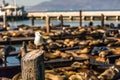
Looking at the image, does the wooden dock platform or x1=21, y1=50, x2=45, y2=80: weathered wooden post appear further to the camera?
the wooden dock platform

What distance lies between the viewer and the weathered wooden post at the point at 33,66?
14.7ft

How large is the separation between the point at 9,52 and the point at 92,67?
6.26 m

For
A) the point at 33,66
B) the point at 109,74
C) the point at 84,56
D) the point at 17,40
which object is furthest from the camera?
the point at 17,40

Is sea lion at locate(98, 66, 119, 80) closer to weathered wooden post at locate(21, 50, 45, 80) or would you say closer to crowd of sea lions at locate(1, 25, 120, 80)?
crowd of sea lions at locate(1, 25, 120, 80)

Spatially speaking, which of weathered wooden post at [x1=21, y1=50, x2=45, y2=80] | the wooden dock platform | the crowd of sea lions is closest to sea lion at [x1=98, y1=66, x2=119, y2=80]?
the crowd of sea lions

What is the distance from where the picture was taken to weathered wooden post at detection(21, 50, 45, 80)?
14.7 feet

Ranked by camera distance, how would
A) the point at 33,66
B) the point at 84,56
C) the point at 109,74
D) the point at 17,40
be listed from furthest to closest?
the point at 17,40 → the point at 84,56 → the point at 109,74 → the point at 33,66

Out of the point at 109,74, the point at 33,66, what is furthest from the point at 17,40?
the point at 33,66

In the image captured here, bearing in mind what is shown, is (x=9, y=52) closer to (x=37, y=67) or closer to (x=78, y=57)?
(x=78, y=57)

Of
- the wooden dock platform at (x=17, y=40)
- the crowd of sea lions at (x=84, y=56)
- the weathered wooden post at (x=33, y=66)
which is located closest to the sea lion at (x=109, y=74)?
the crowd of sea lions at (x=84, y=56)

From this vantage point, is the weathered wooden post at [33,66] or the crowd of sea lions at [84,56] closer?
the weathered wooden post at [33,66]

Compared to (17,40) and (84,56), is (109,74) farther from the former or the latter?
(17,40)

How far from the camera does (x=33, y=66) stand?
14.8 feet

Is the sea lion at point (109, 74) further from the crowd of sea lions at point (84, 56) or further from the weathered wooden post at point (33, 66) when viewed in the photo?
the weathered wooden post at point (33, 66)
